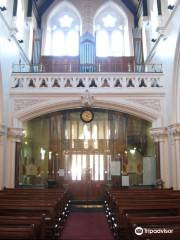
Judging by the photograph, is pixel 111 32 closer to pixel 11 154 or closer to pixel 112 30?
pixel 112 30

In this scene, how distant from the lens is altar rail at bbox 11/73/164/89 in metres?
11.4

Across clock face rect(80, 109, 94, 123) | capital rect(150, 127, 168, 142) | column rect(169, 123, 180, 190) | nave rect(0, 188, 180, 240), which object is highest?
clock face rect(80, 109, 94, 123)

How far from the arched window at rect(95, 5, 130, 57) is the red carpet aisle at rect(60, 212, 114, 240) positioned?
10386 millimetres

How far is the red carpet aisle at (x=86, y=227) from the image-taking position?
657 centimetres

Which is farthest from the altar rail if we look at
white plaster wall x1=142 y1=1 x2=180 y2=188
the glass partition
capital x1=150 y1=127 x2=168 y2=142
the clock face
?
the glass partition

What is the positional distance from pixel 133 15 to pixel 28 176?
10.9 meters

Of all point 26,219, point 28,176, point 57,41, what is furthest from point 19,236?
point 57,41

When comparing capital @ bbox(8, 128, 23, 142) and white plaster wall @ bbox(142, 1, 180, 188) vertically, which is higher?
white plaster wall @ bbox(142, 1, 180, 188)

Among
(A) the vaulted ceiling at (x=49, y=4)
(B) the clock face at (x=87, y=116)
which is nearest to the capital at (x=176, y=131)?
(B) the clock face at (x=87, y=116)

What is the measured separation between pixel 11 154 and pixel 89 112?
11.4 ft

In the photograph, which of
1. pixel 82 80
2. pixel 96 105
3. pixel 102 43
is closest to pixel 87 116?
pixel 96 105

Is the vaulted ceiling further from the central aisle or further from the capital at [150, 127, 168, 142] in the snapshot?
the central aisle

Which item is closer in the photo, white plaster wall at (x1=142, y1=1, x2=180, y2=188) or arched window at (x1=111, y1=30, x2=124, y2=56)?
white plaster wall at (x1=142, y1=1, x2=180, y2=188)

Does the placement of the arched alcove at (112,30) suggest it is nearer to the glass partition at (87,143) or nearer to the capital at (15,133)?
the glass partition at (87,143)
